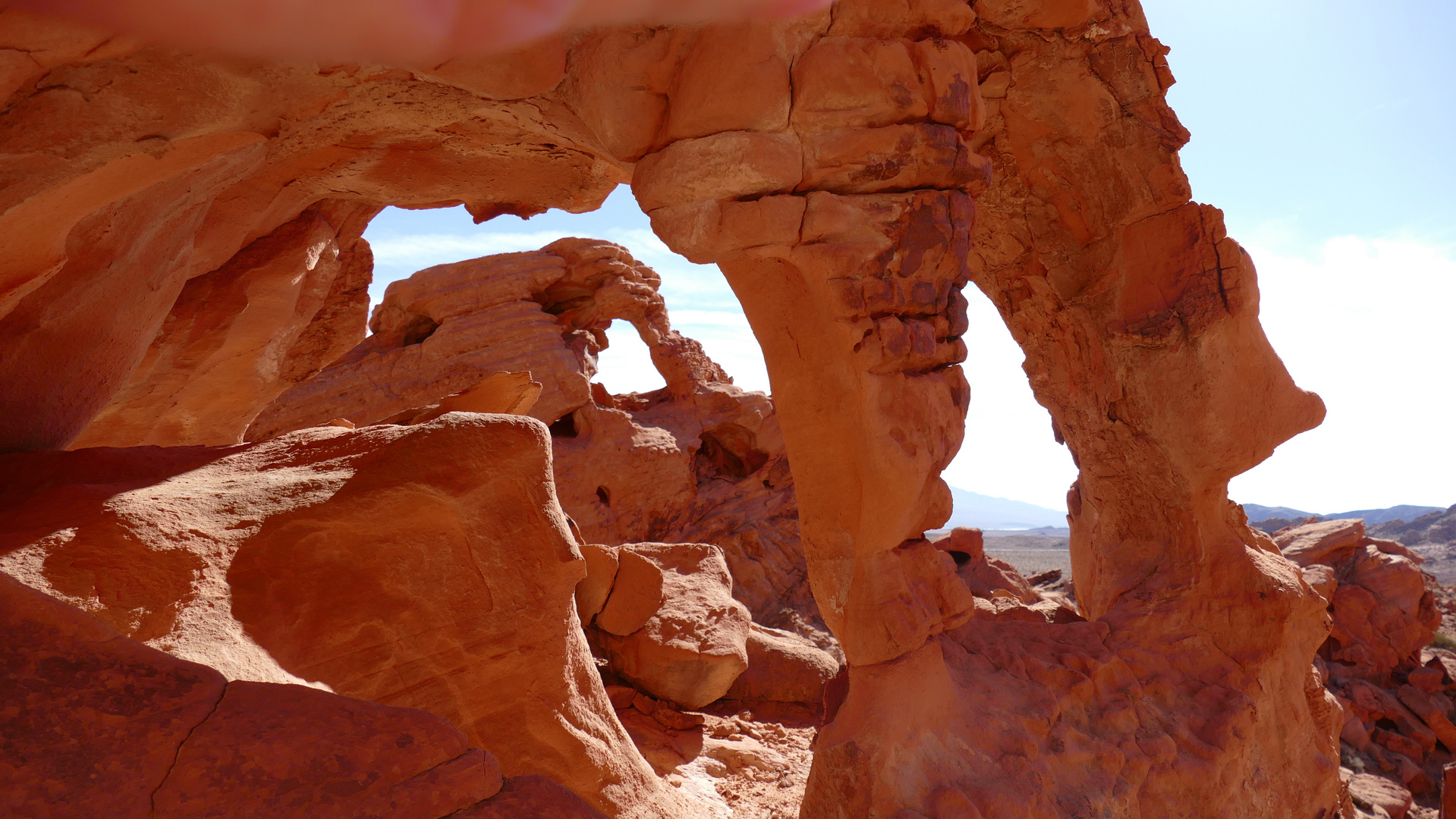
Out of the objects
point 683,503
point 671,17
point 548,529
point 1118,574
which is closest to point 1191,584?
point 1118,574

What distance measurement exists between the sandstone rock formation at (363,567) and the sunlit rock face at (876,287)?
0.24 ft

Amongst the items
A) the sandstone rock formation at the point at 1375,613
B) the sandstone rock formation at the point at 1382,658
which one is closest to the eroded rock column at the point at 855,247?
the sandstone rock formation at the point at 1382,658

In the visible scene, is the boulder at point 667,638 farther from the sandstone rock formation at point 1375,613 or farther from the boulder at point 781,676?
the sandstone rock formation at point 1375,613

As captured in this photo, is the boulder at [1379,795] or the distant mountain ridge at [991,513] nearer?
the boulder at [1379,795]

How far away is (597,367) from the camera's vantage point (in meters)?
10.7

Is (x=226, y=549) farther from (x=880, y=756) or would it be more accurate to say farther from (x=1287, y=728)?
(x=1287, y=728)

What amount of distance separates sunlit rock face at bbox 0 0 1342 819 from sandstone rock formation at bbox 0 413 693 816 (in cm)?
7

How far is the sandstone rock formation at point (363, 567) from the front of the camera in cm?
201

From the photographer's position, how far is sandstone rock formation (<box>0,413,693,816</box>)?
79.2 inches

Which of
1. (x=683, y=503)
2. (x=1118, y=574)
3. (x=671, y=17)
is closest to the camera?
(x=671, y=17)

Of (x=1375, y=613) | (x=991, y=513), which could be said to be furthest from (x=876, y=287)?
(x=991, y=513)

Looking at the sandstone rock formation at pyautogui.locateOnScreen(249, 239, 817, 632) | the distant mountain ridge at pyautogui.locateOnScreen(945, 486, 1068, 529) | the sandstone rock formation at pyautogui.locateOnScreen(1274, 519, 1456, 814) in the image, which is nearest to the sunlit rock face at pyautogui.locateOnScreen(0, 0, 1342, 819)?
the sandstone rock formation at pyautogui.locateOnScreen(1274, 519, 1456, 814)

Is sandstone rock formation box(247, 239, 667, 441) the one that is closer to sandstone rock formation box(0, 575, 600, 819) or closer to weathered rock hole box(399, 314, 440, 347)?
weathered rock hole box(399, 314, 440, 347)

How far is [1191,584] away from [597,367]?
7.81 metres
